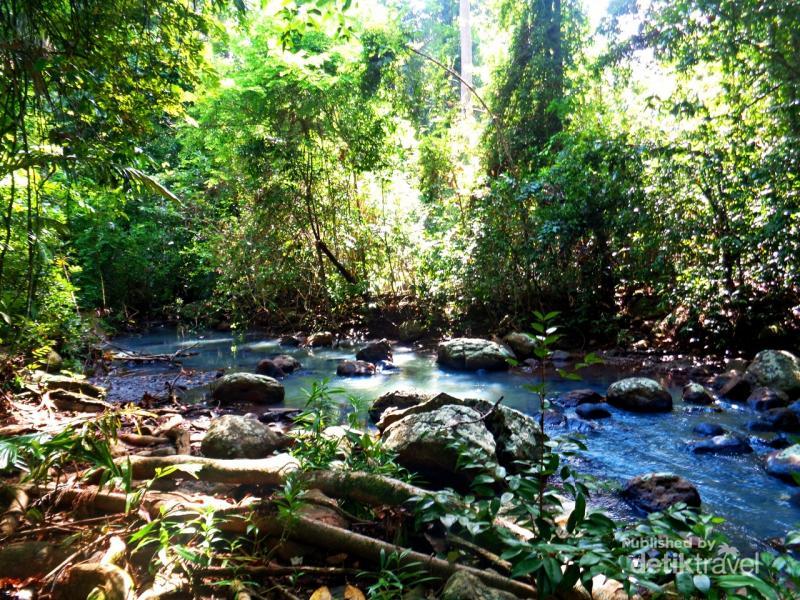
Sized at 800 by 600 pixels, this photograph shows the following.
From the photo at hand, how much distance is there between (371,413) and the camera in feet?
21.1

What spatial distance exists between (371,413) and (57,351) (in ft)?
14.3

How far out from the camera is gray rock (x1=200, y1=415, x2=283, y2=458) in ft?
13.7

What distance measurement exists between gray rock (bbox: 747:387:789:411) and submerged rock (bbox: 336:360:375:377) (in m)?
5.35

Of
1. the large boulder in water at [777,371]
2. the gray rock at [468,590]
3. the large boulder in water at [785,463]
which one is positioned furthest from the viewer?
the large boulder in water at [777,371]

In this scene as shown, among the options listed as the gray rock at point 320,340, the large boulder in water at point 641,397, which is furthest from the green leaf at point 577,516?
the gray rock at point 320,340

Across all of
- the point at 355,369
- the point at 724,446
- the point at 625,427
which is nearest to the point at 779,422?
the point at 724,446

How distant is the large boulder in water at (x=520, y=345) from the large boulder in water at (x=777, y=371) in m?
3.57

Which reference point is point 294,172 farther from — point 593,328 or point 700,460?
point 700,460

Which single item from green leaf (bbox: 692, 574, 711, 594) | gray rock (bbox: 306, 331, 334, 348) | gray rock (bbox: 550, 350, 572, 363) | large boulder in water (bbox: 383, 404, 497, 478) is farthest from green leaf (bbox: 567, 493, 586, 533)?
gray rock (bbox: 306, 331, 334, 348)

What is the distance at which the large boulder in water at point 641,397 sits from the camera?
6.61 metres

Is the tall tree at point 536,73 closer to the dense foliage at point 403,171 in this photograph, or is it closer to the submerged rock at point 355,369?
the dense foliage at point 403,171

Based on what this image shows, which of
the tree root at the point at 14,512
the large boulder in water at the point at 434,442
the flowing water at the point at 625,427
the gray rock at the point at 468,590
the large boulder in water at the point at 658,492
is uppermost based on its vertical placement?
the tree root at the point at 14,512

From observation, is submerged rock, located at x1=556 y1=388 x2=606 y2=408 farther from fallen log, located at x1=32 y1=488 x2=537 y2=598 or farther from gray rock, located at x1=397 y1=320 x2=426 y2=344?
gray rock, located at x1=397 y1=320 x2=426 y2=344

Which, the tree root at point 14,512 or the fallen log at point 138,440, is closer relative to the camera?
the tree root at point 14,512
